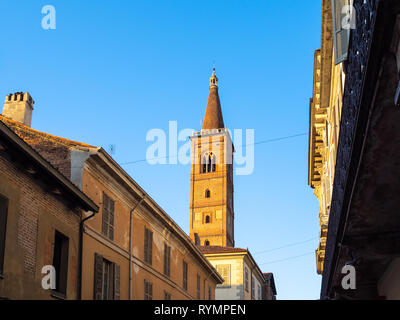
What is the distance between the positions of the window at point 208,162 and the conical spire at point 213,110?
4689mm

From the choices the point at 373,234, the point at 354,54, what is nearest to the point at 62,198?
the point at 373,234

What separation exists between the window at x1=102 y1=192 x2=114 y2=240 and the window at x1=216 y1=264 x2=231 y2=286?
26690mm

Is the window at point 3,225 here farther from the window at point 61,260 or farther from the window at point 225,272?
the window at point 225,272

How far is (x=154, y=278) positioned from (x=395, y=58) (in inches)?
744

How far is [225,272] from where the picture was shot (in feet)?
142

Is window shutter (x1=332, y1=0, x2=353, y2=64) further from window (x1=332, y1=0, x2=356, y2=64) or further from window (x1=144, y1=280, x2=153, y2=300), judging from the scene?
window (x1=144, y1=280, x2=153, y2=300)

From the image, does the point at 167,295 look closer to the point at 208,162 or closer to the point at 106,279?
the point at 106,279

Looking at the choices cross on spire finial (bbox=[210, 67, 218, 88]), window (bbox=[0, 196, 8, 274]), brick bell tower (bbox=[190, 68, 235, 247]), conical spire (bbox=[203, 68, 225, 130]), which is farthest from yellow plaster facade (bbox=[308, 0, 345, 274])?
cross on spire finial (bbox=[210, 67, 218, 88])

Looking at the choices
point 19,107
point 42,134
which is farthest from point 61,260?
point 19,107

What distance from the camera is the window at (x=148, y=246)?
2114 centimetres

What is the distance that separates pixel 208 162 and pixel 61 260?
199ft

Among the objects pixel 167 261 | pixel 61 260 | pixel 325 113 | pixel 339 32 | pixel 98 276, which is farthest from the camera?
pixel 167 261

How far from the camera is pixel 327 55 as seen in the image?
16.4m

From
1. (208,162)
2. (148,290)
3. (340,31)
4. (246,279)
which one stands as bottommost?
(148,290)
